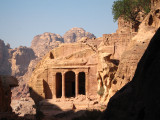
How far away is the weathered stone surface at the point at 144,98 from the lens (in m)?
3.67

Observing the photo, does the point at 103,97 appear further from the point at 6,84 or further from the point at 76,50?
the point at 6,84

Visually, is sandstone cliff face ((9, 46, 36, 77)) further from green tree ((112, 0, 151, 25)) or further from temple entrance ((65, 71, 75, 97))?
green tree ((112, 0, 151, 25))

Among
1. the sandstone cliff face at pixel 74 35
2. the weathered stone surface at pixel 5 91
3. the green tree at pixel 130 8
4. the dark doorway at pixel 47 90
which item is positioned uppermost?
the sandstone cliff face at pixel 74 35

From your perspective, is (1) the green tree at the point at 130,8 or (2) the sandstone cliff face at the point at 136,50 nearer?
(2) the sandstone cliff face at the point at 136,50

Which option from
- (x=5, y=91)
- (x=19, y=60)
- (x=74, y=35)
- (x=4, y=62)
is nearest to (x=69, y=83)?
(x=5, y=91)

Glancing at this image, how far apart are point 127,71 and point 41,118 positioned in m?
12.9

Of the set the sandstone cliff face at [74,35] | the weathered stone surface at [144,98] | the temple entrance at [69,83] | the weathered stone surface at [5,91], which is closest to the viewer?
the weathered stone surface at [144,98]

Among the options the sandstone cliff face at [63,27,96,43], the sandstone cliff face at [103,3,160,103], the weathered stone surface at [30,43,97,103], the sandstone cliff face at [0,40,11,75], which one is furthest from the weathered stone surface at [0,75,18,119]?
the sandstone cliff face at [63,27,96,43]

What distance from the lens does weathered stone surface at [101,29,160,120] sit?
3670 mm

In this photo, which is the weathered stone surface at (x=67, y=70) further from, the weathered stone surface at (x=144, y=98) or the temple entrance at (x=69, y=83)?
the weathered stone surface at (x=144, y=98)

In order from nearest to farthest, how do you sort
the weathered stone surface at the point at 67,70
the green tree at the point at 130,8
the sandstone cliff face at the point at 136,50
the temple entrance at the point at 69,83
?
the sandstone cliff face at the point at 136,50 < the weathered stone surface at the point at 67,70 < the temple entrance at the point at 69,83 < the green tree at the point at 130,8

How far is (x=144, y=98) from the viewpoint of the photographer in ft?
13.5

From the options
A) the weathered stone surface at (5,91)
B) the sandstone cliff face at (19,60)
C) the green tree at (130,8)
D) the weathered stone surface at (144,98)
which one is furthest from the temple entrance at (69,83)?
the sandstone cliff face at (19,60)

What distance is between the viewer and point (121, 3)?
40.4 m
